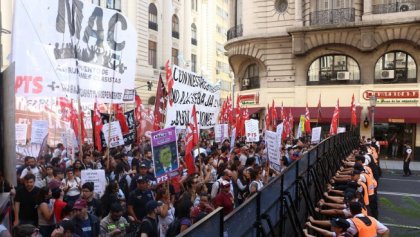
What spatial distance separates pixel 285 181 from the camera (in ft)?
21.0

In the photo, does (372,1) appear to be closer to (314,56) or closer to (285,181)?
(314,56)

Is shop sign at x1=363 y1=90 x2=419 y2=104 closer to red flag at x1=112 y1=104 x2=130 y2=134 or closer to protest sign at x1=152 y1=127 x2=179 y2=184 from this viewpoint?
red flag at x1=112 y1=104 x2=130 y2=134

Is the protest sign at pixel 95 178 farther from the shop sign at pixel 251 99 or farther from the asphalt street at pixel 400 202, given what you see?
the shop sign at pixel 251 99

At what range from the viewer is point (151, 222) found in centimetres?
553

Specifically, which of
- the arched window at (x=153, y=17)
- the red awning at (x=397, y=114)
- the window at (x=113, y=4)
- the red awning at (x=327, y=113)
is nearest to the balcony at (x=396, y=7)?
the red awning at (x=397, y=114)

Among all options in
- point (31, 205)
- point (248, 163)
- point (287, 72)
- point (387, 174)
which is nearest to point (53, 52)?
point (31, 205)

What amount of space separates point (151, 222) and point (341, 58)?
23.8 m

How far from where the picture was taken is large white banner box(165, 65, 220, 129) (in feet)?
29.6

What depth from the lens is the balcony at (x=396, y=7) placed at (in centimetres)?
2409

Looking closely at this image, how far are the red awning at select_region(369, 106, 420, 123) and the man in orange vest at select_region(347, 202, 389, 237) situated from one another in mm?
19972

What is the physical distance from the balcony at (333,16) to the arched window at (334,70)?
234 centimetres

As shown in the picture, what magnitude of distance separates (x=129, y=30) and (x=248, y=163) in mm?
4070

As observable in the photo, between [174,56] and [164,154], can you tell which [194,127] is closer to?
[164,154]

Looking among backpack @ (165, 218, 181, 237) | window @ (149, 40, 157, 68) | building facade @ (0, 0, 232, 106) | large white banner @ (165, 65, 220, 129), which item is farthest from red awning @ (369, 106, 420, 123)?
backpack @ (165, 218, 181, 237)
